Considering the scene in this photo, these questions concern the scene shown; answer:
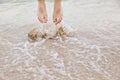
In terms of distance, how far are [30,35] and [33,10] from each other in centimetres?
144

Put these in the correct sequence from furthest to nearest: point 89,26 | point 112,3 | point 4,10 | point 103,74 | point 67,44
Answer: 1. point 112,3
2. point 4,10
3. point 89,26
4. point 67,44
5. point 103,74

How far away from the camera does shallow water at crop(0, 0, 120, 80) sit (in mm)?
2762

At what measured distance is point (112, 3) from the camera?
5.27 metres

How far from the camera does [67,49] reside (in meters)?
3.30

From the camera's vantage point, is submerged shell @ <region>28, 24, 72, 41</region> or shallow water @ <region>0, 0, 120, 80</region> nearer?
shallow water @ <region>0, 0, 120, 80</region>

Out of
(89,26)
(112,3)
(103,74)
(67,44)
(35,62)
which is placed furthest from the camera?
(112,3)

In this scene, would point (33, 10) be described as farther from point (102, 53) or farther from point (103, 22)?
point (102, 53)

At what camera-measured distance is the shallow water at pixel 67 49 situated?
2762mm

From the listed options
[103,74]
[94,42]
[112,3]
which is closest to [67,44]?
[94,42]

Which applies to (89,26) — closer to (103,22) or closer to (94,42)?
(103,22)

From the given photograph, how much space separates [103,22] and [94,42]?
0.77 meters

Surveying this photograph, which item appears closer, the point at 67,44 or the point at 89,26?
the point at 67,44

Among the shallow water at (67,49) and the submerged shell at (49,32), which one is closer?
the shallow water at (67,49)

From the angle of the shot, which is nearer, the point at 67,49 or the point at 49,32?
the point at 67,49
